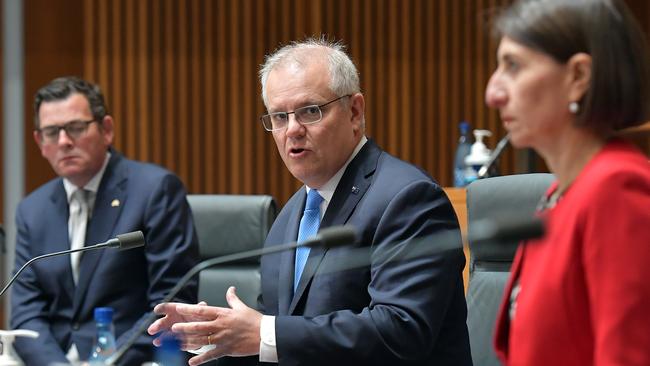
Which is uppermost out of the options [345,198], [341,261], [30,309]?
[345,198]

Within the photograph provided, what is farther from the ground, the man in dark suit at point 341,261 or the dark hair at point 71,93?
the dark hair at point 71,93

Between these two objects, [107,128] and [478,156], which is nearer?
[107,128]

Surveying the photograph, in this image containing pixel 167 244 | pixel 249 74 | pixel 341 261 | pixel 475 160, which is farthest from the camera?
pixel 249 74

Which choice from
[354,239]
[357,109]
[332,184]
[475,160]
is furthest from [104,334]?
[475,160]

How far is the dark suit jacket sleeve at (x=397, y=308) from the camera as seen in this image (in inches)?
97.7

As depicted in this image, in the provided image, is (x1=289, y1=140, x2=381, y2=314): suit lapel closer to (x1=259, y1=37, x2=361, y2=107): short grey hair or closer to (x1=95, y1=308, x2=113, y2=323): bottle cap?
(x1=259, y1=37, x2=361, y2=107): short grey hair

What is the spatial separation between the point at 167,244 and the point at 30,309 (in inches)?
24.5

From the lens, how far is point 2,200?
623 centimetres

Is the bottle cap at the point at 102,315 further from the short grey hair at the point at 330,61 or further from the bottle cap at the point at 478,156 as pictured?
the bottle cap at the point at 478,156

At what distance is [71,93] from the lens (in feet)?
13.6

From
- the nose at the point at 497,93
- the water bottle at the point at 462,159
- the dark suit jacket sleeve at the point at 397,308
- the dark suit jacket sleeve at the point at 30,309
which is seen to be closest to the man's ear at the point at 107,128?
the dark suit jacket sleeve at the point at 30,309

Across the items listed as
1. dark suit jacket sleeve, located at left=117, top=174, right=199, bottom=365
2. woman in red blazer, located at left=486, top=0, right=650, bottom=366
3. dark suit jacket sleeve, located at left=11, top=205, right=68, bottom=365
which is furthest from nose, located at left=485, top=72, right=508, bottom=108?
dark suit jacket sleeve, located at left=11, top=205, right=68, bottom=365

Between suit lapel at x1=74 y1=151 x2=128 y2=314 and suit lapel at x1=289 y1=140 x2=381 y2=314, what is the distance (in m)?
1.38

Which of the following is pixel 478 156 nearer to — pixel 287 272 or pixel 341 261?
pixel 287 272
